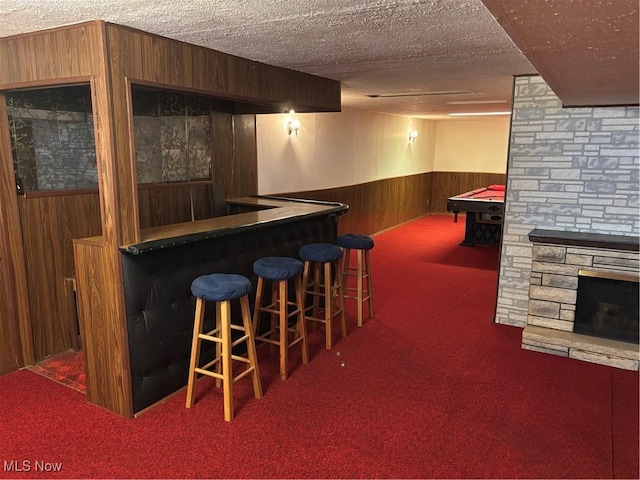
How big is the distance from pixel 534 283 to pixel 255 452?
2552 mm

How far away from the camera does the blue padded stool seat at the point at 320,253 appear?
3.47 m

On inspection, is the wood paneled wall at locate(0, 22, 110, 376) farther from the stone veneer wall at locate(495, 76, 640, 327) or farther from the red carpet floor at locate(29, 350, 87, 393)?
the stone veneer wall at locate(495, 76, 640, 327)

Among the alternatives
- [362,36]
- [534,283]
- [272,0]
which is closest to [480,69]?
[362,36]

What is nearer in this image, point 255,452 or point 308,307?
point 255,452

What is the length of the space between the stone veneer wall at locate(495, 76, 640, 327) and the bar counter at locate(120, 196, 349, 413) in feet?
6.30

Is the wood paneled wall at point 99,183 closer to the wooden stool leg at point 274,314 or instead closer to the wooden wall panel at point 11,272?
the wooden wall panel at point 11,272

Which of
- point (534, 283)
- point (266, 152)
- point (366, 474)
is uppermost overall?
point (266, 152)

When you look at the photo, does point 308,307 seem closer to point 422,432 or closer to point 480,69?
point 422,432

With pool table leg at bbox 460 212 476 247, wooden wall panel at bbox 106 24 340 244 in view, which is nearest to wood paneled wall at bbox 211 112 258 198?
wooden wall panel at bbox 106 24 340 244

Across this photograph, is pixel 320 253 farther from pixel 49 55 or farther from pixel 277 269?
pixel 49 55

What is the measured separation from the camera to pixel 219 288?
2555 mm

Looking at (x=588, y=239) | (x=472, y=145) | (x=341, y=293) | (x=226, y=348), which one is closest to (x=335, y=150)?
(x=341, y=293)

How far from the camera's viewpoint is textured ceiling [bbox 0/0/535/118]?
1969 mm

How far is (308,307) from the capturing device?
404 centimetres
